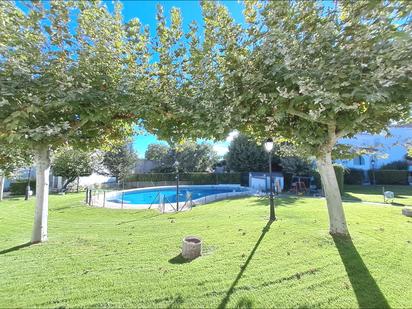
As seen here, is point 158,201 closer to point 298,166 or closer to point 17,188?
point 17,188

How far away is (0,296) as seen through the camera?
425 cm

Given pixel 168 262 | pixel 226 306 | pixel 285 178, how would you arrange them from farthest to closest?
pixel 285 178 → pixel 168 262 → pixel 226 306

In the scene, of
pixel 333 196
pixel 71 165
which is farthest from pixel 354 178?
pixel 71 165

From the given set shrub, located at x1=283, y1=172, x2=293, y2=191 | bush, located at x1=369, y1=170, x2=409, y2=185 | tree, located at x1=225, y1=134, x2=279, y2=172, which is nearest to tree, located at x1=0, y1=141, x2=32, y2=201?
tree, located at x1=225, y1=134, x2=279, y2=172

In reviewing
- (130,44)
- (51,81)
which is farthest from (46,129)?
(130,44)

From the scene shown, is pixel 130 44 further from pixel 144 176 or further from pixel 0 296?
pixel 144 176

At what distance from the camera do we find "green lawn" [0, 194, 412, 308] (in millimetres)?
4137

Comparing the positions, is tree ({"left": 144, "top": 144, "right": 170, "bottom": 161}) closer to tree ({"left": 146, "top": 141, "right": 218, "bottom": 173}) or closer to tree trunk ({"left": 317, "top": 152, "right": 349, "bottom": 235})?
tree ({"left": 146, "top": 141, "right": 218, "bottom": 173})

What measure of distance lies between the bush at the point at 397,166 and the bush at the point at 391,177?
3.17 m

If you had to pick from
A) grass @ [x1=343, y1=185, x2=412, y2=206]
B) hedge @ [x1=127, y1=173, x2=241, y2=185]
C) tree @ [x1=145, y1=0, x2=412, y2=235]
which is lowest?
grass @ [x1=343, y1=185, x2=412, y2=206]

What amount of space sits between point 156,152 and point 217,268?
31979 millimetres

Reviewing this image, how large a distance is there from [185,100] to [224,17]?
2.05 meters

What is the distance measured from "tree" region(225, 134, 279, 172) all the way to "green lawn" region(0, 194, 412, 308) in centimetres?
2170

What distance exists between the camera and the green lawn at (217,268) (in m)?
4.14
